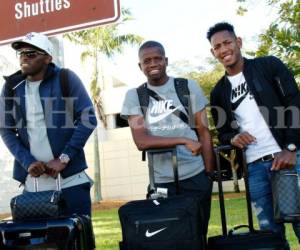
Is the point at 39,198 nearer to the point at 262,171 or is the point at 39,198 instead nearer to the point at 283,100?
the point at 262,171

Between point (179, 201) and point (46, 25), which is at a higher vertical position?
point (46, 25)

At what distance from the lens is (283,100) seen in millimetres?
3518

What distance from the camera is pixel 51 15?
334cm

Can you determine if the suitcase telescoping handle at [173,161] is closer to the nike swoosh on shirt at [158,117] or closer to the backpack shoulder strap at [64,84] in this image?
the nike swoosh on shirt at [158,117]

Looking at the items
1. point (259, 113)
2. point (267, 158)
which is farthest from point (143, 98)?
point (267, 158)

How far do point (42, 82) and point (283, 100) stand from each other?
1.60m

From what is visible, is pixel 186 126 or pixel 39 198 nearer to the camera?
pixel 39 198

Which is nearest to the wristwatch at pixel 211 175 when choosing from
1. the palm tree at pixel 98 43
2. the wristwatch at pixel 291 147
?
the wristwatch at pixel 291 147

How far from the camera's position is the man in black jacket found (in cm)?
346

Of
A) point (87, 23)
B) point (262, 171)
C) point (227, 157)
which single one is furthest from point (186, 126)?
point (87, 23)

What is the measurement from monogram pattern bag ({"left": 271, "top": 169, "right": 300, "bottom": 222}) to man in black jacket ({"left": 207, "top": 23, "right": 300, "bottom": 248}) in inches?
2.3

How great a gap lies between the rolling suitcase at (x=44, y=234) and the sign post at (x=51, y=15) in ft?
3.79

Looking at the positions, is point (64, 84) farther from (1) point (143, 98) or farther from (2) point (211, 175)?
(2) point (211, 175)

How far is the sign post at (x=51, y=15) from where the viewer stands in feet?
10.5
